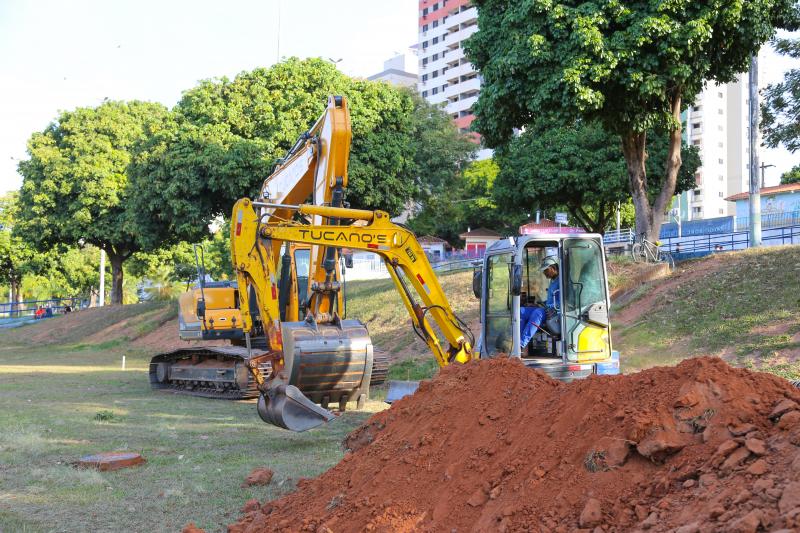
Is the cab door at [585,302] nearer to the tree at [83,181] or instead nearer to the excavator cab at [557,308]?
the excavator cab at [557,308]

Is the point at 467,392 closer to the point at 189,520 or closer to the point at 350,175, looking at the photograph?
the point at 189,520

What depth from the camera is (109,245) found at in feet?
134

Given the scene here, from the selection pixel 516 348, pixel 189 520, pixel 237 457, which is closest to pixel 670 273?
pixel 516 348

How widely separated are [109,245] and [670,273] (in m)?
31.2

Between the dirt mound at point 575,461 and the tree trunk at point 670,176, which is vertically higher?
the tree trunk at point 670,176

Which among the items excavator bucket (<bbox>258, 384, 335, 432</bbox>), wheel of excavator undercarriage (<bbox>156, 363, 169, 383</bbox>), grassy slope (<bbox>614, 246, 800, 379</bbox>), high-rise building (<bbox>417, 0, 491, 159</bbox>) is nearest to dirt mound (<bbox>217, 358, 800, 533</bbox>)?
excavator bucket (<bbox>258, 384, 335, 432</bbox>)

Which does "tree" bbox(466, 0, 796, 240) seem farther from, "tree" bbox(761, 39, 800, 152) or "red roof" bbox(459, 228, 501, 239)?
"red roof" bbox(459, 228, 501, 239)

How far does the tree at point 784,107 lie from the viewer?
17812 millimetres

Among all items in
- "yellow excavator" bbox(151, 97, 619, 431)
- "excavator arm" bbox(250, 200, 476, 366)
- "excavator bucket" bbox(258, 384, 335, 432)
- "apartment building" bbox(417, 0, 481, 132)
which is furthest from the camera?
"apartment building" bbox(417, 0, 481, 132)

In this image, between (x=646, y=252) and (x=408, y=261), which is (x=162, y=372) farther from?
(x=646, y=252)

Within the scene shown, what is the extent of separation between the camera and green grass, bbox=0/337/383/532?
6.23 m

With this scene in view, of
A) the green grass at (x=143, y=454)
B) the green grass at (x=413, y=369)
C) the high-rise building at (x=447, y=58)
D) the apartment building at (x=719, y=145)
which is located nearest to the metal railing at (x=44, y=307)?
the green grass at (x=413, y=369)

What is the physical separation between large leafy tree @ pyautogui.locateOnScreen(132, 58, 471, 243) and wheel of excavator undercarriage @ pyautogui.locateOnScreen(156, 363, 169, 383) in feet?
35.8

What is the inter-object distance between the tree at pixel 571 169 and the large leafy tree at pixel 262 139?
17.5ft
